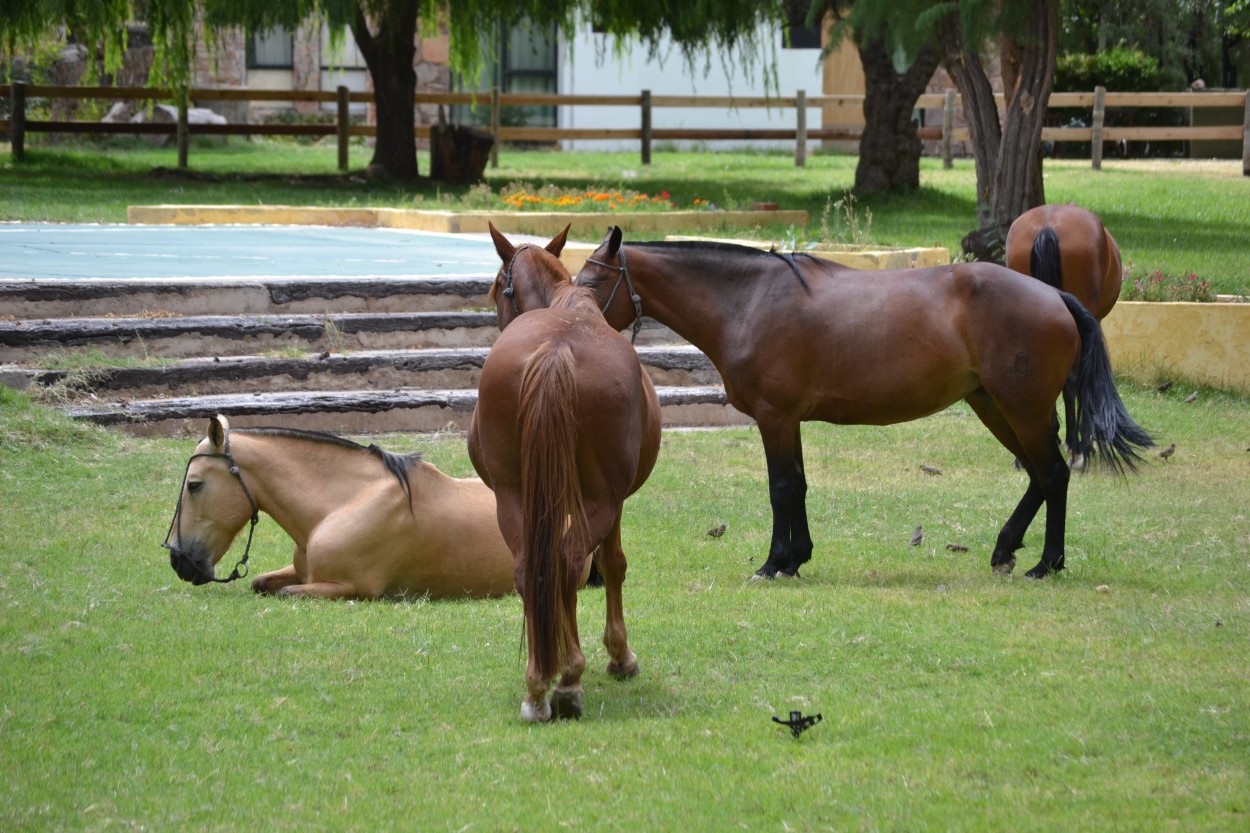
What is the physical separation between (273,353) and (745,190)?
1270 cm

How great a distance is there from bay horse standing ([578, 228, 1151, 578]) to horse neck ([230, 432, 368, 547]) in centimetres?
160

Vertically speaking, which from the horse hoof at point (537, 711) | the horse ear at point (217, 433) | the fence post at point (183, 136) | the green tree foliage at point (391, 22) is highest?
the green tree foliage at point (391, 22)

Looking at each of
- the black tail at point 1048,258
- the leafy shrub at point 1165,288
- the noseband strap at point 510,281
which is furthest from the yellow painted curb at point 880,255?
the noseband strap at point 510,281

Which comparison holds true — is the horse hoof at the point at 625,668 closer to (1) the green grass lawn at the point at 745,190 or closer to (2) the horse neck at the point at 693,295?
(2) the horse neck at the point at 693,295

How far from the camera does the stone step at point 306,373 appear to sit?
10.3m

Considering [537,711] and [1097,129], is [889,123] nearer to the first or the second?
[1097,129]

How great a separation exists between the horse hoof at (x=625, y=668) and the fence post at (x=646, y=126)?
23944mm

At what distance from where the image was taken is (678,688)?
210 inches

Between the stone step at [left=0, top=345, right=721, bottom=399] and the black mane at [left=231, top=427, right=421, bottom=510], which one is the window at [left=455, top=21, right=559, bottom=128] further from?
the black mane at [left=231, top=427, right=421, bottom=510]

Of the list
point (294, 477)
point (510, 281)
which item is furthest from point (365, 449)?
point (510, 281)

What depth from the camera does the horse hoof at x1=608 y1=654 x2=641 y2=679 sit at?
18.0 ft

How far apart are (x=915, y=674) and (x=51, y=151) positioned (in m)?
24.3

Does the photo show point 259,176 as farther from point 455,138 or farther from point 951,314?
point 951,314

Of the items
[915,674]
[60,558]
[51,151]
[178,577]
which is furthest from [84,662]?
[51,151]
